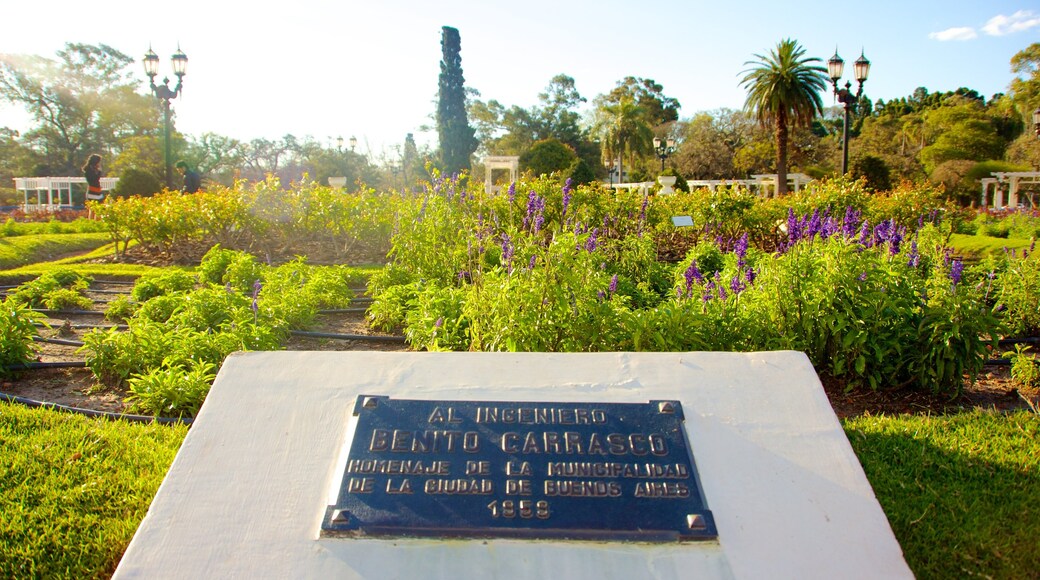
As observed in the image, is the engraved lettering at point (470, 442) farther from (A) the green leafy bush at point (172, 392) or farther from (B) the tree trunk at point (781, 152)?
(B) the tree trunk at point (781, 152)

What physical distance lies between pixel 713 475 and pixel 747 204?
883 cm

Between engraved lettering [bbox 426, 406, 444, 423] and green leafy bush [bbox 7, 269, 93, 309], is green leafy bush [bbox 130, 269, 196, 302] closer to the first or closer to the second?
green leafy bush [bbox 7, 269, 93, 309]

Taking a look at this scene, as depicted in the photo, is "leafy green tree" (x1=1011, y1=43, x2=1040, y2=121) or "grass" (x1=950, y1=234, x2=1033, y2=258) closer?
"grass" (x1=950, y1=234, x2=1033, y2=258)

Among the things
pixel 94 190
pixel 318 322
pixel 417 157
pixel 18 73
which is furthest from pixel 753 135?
pixel 318 322

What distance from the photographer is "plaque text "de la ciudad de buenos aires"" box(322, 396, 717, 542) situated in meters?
2.40

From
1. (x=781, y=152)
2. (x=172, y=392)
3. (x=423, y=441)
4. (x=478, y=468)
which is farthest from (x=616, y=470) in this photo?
(x=781, y=152)

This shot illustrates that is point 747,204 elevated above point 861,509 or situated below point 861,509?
above

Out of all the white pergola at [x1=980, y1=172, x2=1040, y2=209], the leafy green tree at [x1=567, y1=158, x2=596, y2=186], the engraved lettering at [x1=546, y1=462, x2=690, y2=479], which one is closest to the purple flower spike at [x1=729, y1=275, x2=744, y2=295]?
the engraved lettering at [x1=546, y1=462, x2=690, y2=479]

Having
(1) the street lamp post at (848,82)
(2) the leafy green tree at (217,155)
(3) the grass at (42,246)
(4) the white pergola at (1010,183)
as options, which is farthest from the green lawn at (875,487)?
(2) the leafy green tree at (217,155)

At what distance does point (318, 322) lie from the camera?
6.43m

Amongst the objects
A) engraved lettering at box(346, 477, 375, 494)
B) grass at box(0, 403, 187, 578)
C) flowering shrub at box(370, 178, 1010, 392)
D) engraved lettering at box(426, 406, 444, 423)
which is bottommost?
grass at box(0, 403, 187, 578)

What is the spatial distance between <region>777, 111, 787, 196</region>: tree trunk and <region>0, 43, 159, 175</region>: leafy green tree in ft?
108

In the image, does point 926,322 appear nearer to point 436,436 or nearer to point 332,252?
point 436,436

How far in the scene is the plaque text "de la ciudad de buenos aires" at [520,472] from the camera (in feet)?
7.86
